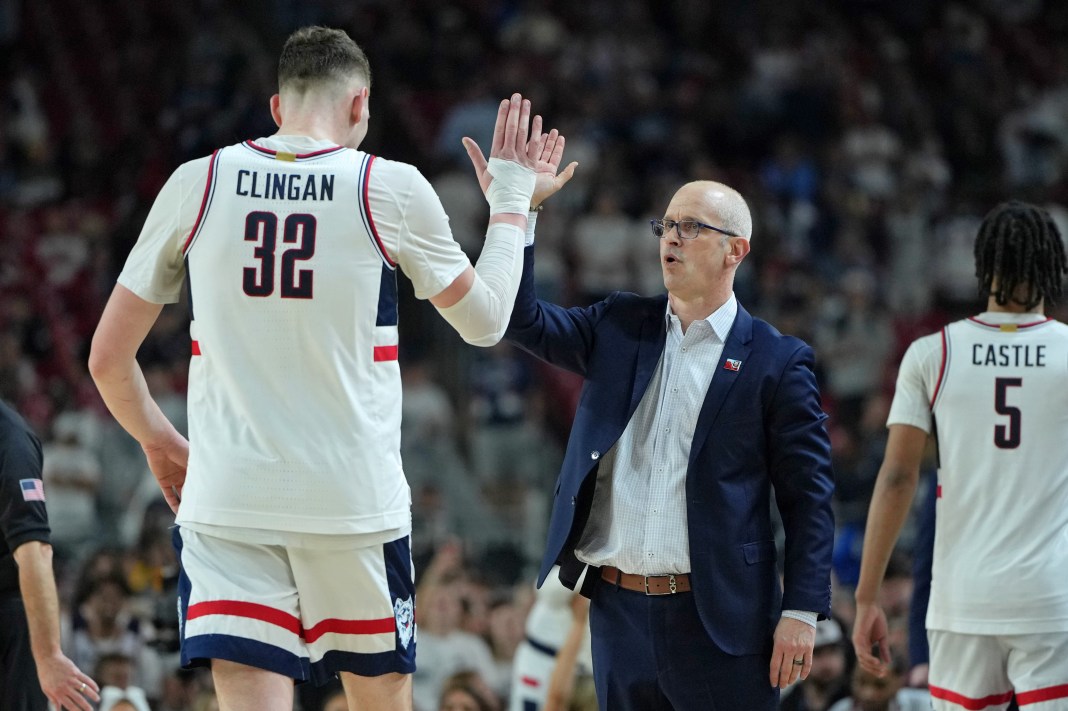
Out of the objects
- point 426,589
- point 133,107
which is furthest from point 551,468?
point 133,107

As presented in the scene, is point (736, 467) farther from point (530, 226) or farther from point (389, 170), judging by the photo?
point (389, 170)

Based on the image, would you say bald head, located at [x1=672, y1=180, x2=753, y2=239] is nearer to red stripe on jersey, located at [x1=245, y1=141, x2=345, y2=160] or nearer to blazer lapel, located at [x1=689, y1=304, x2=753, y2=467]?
blazer lapel, located at [x1=689, y1=304, x2=753, y2=467]

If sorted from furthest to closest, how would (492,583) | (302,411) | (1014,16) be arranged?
(1014,16) → (492,583) → (302,411)

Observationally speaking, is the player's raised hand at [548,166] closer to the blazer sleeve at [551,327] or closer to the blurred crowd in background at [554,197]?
the blazer sleeve at [551,327]

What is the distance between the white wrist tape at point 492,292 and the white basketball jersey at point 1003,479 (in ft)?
6.72

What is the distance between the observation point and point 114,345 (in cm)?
435

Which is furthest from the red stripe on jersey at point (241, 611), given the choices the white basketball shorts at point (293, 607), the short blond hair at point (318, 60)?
the short blond hair at point (318, 60)

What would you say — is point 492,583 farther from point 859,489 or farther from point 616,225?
point 616,225

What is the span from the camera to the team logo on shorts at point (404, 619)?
4.33 m

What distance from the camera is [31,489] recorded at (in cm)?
566

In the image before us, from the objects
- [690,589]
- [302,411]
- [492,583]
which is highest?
[302,411]

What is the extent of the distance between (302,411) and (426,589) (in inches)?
262

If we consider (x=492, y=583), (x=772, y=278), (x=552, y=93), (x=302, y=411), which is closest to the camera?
(x=302, y=411)

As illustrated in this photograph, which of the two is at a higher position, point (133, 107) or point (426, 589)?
point (133, 107)
